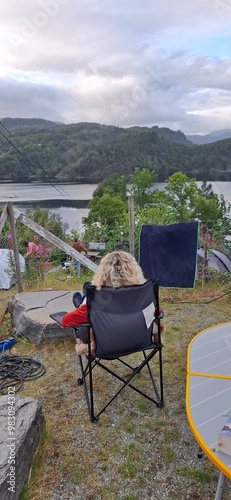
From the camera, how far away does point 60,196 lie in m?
74.1

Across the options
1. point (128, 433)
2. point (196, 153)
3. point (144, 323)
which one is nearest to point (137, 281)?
point (144, 323)

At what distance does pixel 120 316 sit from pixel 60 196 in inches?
2917

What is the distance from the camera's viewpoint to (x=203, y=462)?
1.81 m

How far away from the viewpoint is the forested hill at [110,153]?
26.8 m

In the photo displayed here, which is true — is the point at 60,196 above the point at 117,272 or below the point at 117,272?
below

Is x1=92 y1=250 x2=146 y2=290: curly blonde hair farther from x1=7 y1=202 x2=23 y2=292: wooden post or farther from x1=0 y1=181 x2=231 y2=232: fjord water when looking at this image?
x1=0 y1=181 x2=231 y2=232: fjord water

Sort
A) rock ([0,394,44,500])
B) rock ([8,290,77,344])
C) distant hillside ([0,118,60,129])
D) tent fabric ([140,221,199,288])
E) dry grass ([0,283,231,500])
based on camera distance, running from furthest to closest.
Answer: distant hillside ([0,118,60,129])
tent fabric ([140,221,199,288])
rock ([8,290,77,344])
dry grass ([0,283,231,500])
rock ([0,394,44,500])

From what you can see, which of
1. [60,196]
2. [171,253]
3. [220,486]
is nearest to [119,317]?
[220,486]

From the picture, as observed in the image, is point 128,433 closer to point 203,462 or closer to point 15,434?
point 203,462

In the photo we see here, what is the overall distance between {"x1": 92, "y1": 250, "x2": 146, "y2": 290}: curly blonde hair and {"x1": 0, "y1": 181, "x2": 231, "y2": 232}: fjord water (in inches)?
2061

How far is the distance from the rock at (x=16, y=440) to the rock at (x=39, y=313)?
3.92 ft

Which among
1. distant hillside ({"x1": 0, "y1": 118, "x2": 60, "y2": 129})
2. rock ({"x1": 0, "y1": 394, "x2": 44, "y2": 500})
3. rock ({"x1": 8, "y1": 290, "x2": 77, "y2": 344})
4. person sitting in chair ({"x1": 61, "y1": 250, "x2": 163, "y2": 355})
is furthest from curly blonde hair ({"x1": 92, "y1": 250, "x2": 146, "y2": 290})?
distant hillside ({"x1": 0, "y1": 118, "x2": 60, "y2": 129})

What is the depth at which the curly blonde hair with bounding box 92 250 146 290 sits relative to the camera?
208 cm

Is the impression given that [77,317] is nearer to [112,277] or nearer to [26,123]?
[112,277]
